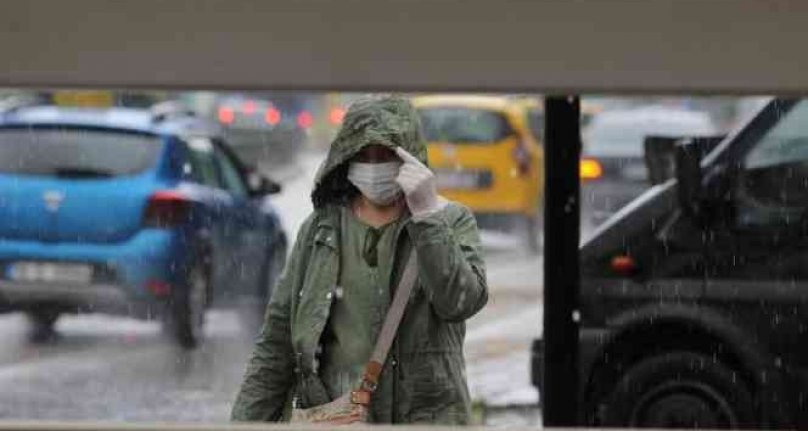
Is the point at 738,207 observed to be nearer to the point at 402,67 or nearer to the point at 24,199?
the point at 402,67

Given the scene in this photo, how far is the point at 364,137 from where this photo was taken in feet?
14.1

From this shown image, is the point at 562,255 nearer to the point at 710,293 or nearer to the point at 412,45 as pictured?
the point at 710,293

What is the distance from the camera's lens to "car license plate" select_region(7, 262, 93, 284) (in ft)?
26.5

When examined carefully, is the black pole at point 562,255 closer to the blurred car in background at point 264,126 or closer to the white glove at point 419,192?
the blurred car in background at point 264,126

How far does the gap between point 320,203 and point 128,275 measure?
3.96m

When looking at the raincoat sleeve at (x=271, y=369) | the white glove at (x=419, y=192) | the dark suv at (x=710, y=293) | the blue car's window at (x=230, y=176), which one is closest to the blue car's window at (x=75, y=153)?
the blue car's window at (x=230, y=176)

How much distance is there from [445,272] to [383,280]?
0.72 feet

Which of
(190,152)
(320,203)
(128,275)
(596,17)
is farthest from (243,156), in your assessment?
(596,17)

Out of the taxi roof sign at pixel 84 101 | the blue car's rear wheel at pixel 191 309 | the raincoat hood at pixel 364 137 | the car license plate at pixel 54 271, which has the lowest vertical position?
the blue car's rear wheel at pixel 191 309

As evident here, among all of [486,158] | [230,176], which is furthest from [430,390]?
[230,176]

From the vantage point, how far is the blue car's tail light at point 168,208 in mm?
8508

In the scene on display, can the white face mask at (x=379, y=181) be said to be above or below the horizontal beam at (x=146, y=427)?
above

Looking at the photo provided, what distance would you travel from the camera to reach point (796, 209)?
20.9 feet

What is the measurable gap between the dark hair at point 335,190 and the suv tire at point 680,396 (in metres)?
2.46
